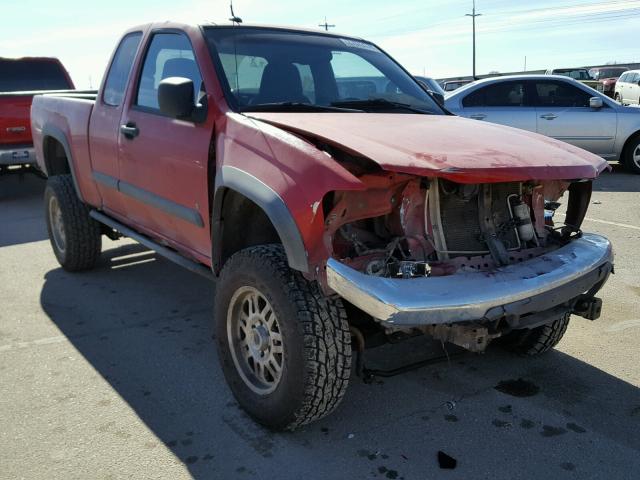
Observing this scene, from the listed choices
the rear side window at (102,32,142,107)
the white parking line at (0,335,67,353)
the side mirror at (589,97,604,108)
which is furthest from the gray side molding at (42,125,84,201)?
the side mirror at (589,97,604,108)

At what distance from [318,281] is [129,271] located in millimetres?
3605

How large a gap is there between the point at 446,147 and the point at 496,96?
851cm

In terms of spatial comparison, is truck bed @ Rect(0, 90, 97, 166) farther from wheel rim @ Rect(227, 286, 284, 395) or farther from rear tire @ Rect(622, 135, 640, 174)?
rear tire @ Rect(622, 135, 640, 174)

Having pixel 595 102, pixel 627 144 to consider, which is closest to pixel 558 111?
pixel 595 102

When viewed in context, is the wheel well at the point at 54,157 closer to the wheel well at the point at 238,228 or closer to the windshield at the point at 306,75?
the windshield at the point at 306,75

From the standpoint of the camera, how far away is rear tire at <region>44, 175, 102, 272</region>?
5480mm

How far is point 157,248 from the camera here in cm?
431

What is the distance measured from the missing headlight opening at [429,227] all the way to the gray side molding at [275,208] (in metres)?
0.14

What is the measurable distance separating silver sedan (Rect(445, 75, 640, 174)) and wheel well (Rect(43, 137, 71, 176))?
666 cm

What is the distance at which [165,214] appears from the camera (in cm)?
398

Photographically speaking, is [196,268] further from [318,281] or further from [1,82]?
[1,82]

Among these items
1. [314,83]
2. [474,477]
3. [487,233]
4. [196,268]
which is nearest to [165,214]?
[196,268]

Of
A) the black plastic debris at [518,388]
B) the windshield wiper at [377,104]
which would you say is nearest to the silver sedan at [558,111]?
the windshield wiper at [377,104]

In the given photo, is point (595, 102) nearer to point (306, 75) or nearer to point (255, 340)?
point (306, 75)
